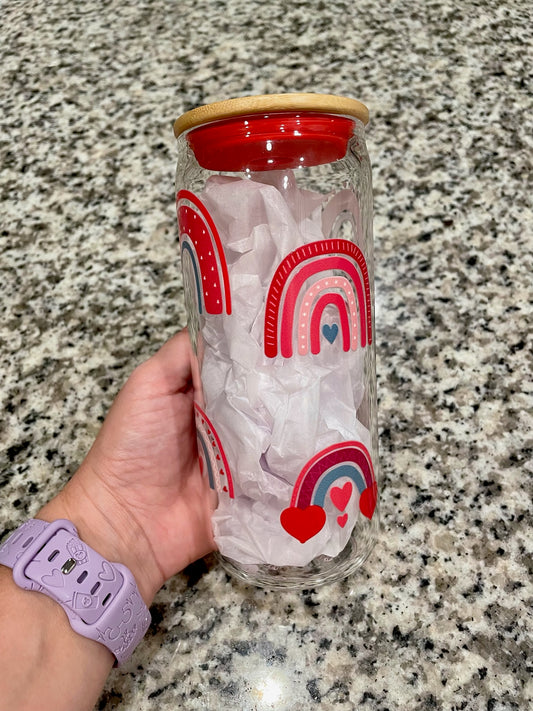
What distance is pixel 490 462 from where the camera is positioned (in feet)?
2.12

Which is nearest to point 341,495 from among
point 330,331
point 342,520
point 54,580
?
point 342,520

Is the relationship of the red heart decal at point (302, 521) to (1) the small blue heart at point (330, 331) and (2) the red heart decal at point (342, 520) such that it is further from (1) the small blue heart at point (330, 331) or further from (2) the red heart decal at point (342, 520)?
(1) the small blue heart at point (330, 331)

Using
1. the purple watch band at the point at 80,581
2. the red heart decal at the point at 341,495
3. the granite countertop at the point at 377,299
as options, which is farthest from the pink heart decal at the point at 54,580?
the red heart decal at the point at 341,495

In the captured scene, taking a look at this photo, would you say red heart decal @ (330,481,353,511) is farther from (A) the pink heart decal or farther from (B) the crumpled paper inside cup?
(A) the pink heart decal

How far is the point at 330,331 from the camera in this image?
1.61 feet

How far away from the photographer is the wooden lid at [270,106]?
1.43 ft

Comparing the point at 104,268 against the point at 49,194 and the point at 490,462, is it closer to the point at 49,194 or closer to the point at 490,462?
the point at 49,194

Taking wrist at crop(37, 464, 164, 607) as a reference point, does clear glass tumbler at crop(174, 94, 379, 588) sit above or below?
above

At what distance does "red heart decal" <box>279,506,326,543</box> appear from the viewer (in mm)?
501

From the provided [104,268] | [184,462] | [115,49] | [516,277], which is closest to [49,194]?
[104,268]

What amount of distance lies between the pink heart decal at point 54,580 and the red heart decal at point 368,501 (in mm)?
264

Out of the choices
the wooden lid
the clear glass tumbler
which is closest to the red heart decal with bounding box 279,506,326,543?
the clear glass tumbler

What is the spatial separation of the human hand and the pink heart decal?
6cm

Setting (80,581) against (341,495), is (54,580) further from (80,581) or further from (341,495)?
(341,495)
